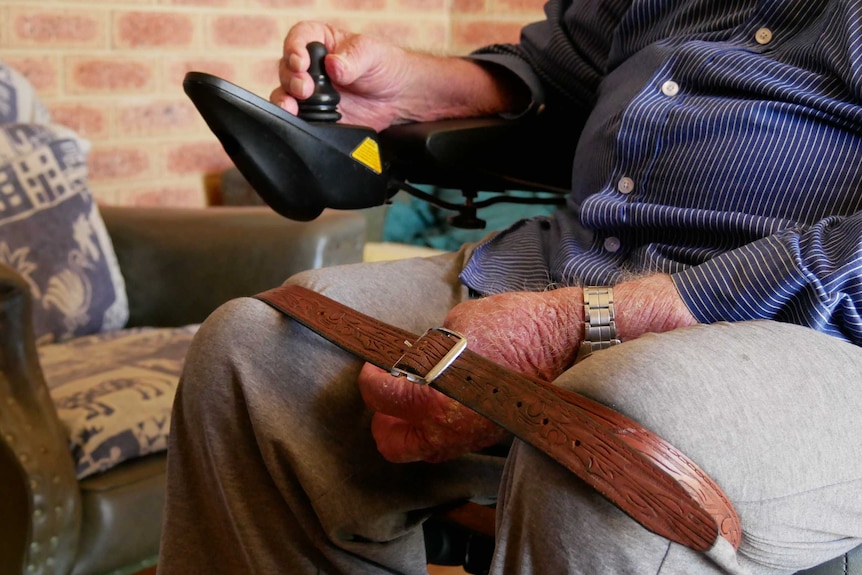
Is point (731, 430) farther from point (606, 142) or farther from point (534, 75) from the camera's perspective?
point (534, 75)

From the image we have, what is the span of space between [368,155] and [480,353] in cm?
30

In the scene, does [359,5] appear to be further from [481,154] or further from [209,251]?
[481,154]

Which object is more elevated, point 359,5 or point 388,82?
point 359,5

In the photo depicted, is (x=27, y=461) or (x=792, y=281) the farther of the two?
(x=27, y=461)

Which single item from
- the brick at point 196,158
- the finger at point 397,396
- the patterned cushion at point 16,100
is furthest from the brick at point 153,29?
the finger at point 397,396

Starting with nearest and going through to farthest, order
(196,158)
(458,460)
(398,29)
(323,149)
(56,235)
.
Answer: (458,460), (323,149), (56,235), (196,158), (398,29)

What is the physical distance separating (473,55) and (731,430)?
0.68m

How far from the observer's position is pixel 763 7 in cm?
84

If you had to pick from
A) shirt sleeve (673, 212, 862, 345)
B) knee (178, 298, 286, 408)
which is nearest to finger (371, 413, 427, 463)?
knee (178, 298, 286, 408)

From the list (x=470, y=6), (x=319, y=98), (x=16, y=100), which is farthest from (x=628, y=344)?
(x=470, y=6)

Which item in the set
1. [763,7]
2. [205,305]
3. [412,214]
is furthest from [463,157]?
[412,214]

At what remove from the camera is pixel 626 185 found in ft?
2.79

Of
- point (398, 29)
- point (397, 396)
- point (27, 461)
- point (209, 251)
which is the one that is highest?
point (398, 29)

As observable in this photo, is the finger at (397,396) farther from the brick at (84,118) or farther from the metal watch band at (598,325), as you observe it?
the brick at (84,118)
